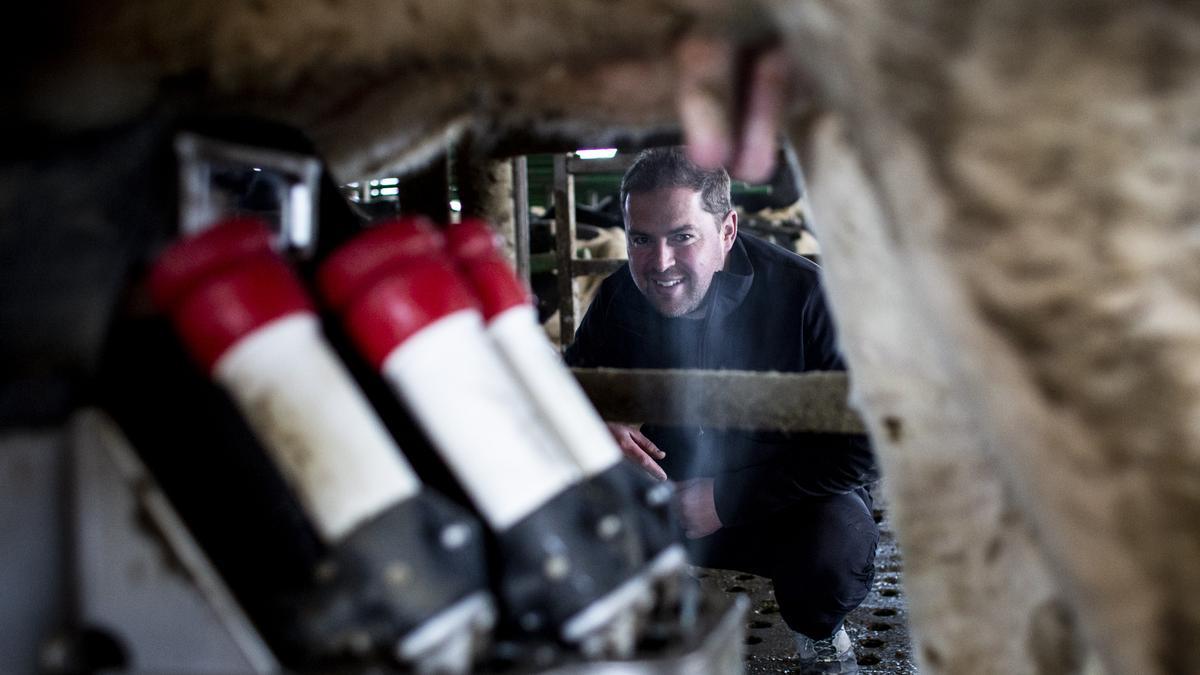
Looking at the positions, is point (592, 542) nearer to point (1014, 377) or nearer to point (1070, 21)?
point (1014, 377)

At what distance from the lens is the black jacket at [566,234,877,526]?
203cm

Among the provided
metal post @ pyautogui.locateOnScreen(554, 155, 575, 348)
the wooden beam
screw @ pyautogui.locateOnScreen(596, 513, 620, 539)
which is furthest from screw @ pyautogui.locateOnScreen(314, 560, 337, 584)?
metal post @ pyautogui.locateOnScreen(554, 155, 575, 348)

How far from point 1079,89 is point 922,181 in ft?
0.29

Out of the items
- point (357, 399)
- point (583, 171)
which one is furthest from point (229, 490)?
point (583, 171)

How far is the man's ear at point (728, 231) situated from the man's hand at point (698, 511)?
627 millimetres

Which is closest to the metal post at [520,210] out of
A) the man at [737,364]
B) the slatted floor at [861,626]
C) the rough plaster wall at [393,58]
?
the man at [737,364]

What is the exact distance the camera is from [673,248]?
2.28 meters

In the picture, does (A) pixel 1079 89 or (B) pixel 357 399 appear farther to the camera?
(B) pixel 357 399

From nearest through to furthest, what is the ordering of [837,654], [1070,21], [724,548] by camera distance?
[1070,21] < [837,654] < [724,548]

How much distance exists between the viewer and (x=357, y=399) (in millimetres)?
617

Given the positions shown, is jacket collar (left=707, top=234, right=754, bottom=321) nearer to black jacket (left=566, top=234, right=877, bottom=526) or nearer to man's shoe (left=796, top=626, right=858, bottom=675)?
black jacket (left=566, top=234, right=877, bottom=526)

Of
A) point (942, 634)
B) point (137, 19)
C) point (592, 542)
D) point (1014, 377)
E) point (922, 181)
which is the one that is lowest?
point (942, 634)

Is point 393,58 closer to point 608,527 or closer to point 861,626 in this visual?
point 608,527

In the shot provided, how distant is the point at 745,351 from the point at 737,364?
0.14 ft
